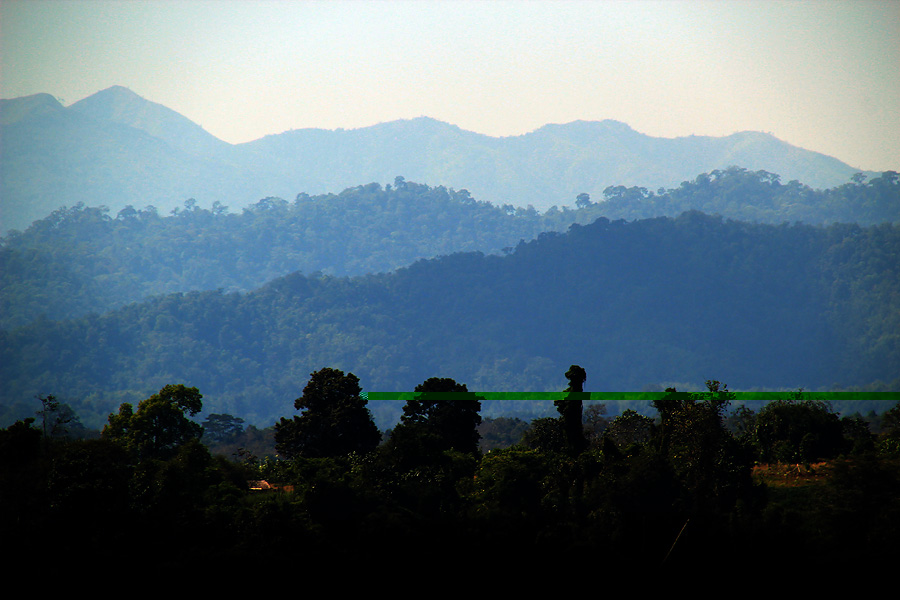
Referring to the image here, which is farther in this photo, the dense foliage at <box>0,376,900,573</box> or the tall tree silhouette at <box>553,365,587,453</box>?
the tall tree silhouette at <box>553,365,587,453</box>

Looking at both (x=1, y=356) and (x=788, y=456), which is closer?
(x=788, y=456)

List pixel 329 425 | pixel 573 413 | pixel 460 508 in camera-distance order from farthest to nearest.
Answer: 1. pixel 329 425
2. pixel 573 413
3. pixel 460 508

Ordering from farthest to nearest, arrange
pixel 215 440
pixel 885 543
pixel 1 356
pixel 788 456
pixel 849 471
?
pixel 1 356
pixel 215 440
pixel 788 456
pixel 849 471
pixel 885 543

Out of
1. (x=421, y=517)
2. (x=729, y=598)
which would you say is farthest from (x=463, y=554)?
(x=729, y=598)

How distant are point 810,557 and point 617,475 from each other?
8.48m

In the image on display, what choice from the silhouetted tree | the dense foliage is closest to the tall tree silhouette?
the dense foliage

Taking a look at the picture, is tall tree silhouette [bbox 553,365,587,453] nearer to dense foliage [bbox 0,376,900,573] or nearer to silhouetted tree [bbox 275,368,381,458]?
dense foliage [bbox 0,376,900,573]

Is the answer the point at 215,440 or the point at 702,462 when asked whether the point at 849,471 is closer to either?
the point at 702,462

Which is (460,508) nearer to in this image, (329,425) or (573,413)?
(573,413)

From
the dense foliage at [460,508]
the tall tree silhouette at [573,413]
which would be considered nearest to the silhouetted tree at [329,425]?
the dense foliage at [460,508]

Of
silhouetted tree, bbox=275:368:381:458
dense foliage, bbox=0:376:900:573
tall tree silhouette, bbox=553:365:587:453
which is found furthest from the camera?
silhouetted tree, bbox=275:368:381:458

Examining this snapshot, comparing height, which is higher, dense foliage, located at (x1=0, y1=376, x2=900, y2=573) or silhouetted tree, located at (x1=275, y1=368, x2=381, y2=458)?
silhouetted tree, located at (x1=275, y1=368, x2=381, y2=458)

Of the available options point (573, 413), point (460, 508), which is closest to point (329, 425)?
point (460, 508)

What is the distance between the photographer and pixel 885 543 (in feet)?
122
